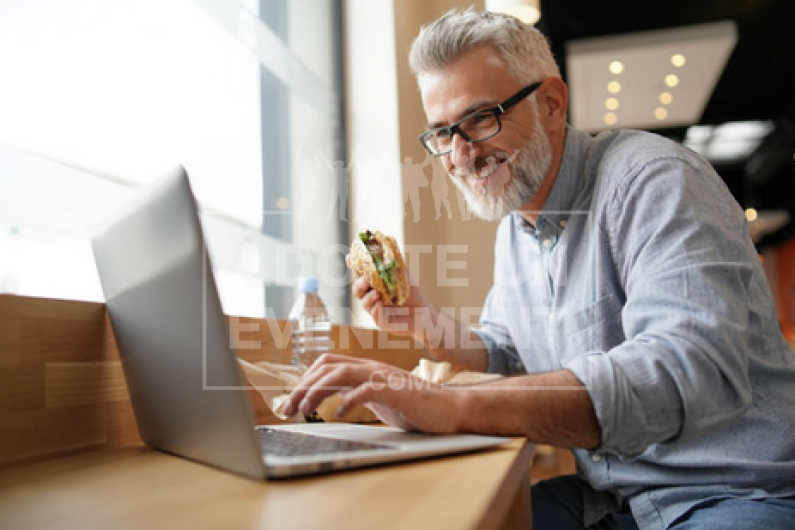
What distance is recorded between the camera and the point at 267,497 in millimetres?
505

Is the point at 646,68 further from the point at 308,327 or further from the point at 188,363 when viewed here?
the point at 188,363

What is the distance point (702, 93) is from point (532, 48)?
404cm

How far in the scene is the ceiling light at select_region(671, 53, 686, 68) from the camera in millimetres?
4047

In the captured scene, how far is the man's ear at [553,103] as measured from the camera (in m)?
1.30

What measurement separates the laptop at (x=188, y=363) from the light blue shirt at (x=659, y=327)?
0.68ft

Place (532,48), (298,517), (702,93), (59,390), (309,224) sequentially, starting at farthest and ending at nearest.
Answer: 1. (702,93)
2. (309,224)
3. (532,48)
4. (59,390)
5. (298,517)

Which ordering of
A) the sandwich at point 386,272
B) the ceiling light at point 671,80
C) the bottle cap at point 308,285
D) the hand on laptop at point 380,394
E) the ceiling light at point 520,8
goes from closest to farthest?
the hand on laptop at point 380,394 → the sandwich at point 386,272 → the bottle cap at point 308,285 → the ceiling light at point 520,8 → the ceiling light at point 671,80

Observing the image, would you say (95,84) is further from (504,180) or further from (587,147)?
(587,147)

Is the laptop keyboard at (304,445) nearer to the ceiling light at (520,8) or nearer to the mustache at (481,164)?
the mustache at (481,164)

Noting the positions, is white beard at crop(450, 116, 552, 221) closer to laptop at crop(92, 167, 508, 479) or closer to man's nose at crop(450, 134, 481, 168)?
man's nose at crop(450, 134, 481, 168)

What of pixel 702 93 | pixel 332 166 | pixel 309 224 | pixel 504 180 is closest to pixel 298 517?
pixel 504 180

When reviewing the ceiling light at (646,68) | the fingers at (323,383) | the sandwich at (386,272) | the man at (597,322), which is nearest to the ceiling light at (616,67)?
the ceiling light at (646,68)

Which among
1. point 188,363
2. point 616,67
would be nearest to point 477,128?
point 188,363

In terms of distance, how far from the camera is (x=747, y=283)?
0.88 metres
